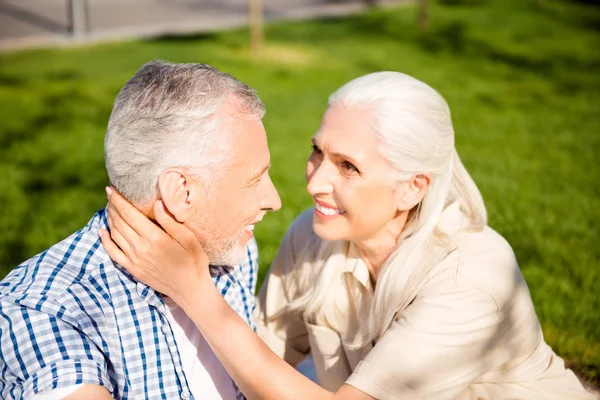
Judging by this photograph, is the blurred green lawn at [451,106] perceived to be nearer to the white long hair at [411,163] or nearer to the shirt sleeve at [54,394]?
the white long hair at [411,163]

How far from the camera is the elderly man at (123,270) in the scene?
2.36 meters

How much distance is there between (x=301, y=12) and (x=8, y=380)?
16.2 m

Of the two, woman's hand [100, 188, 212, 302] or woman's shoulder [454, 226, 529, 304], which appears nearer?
woman's hand [100, 188, 212, 302]

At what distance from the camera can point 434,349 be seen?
2.96 m

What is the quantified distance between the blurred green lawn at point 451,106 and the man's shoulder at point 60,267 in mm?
3203

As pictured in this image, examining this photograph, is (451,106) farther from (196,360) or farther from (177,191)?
(177,191)

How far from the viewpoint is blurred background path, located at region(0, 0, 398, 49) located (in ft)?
46.3

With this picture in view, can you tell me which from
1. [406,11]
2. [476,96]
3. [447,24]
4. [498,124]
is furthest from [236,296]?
[406,11]

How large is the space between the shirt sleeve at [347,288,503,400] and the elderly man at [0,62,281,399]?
752mm

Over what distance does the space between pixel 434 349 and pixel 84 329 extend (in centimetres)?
141

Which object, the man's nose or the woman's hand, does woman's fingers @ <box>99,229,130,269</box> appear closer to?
the woman's hand

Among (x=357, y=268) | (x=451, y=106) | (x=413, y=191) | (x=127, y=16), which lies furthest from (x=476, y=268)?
(x=127, y=16)

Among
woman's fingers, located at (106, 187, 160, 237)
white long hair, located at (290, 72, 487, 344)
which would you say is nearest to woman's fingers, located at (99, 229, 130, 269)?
woman's fingers, located at (106, 187, 160, 237)

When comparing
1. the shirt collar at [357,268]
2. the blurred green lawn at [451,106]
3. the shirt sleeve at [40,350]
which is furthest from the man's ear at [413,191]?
the blurred green lawn at [451,106]
